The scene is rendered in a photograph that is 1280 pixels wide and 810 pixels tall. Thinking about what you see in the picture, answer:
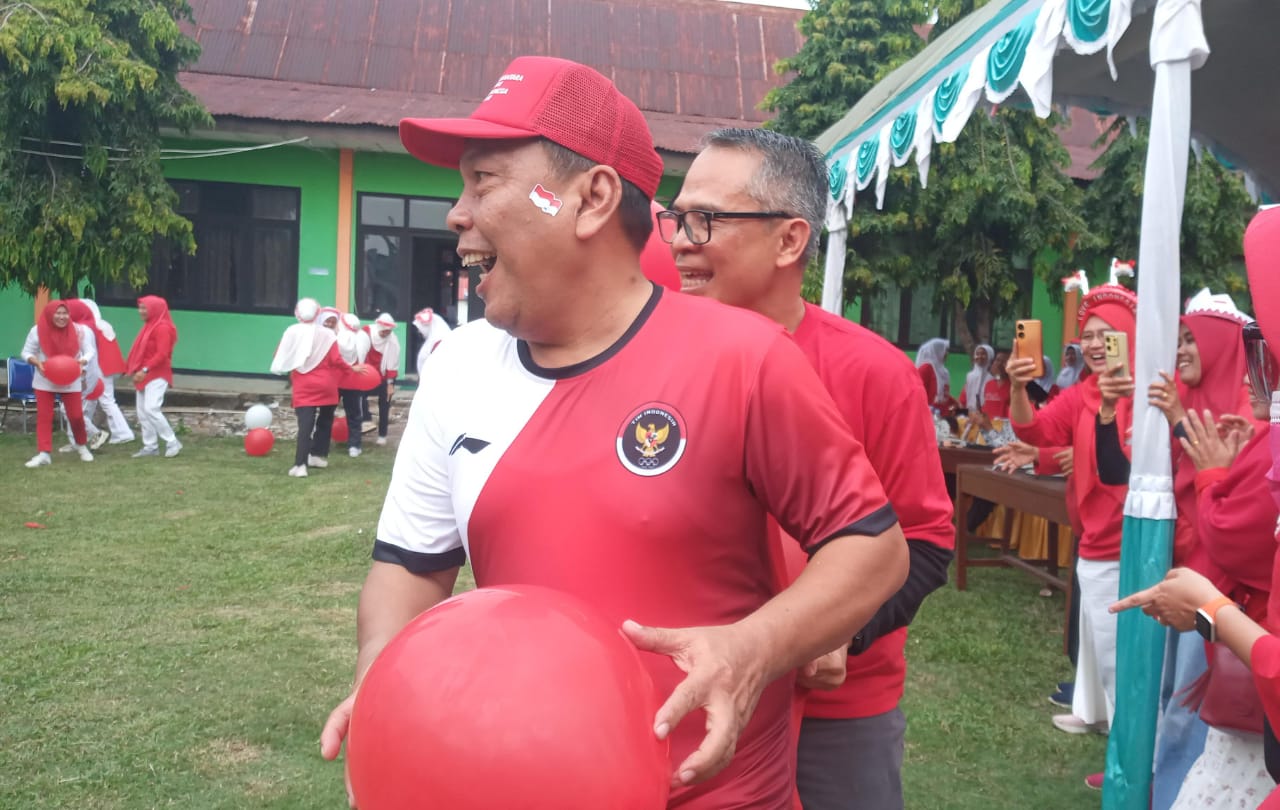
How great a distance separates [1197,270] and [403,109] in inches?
426

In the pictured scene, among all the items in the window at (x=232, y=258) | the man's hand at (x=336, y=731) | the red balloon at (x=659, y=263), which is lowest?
the man's hand at (x=336, y=731)

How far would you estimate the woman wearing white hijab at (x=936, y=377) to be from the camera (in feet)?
39.5

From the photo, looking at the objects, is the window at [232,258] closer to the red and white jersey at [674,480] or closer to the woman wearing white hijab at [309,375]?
the woman wearing white hijab at [309,375]

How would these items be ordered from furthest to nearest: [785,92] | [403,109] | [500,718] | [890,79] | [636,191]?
[403,109]
[785,92]
[890,79]
[636,191]
[500,718]

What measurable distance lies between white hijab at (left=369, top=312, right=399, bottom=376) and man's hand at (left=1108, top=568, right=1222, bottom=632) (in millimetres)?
13132

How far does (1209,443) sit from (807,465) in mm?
2608

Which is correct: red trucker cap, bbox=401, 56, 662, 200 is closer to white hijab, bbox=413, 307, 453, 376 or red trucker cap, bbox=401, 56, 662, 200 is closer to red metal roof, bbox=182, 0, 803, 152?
white hijab, bbox=413, 307, 453, 376

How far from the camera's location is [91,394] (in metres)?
13.8

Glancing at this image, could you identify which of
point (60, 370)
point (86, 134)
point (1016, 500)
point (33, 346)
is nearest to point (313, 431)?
point (60, 370)

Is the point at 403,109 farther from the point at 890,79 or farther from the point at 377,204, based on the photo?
the point at 890,79

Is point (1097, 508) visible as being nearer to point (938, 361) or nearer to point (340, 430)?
point (938, 361)

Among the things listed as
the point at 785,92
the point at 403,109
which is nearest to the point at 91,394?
the point at 403,109

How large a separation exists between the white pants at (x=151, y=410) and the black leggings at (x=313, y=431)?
1847 mm

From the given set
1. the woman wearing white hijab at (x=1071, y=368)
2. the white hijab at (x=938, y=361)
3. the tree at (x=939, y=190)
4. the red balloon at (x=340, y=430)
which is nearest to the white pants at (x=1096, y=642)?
the woman wearing white hijab at (x=1071, y=368)
